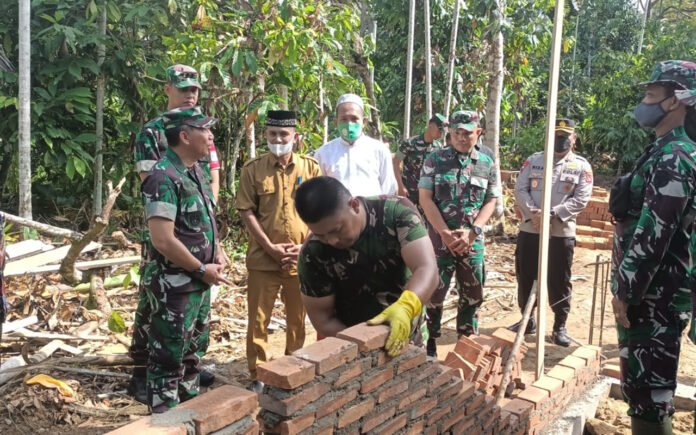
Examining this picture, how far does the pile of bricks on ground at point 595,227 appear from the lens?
9.36 metres

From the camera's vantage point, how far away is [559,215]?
4914 millimetres

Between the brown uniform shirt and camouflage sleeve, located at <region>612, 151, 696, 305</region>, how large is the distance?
6.93 feet

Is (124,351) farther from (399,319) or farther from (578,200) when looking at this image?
(578,200)

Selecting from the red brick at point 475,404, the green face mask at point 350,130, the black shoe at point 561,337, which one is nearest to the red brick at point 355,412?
the red brick at point 475,404

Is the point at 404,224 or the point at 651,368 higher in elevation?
the point at 404,224

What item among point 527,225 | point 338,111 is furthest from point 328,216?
point 527,225

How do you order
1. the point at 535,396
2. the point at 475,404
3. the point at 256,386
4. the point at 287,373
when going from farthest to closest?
the point at 256,386 < the point at 535,396 < the point at 475,404 < the point at 287,373

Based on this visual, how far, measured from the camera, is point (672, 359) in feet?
9.05

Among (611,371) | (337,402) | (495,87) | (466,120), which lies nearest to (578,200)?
(466,120)

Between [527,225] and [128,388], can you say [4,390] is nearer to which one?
[128,388]

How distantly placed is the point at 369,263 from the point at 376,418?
2.24ft

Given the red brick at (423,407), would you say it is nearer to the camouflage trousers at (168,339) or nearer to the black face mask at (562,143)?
the camouflage trousers at (168,339)

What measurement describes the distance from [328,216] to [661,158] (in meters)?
1.59

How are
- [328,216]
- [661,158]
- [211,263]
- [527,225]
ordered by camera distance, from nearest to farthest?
[328,216] → [661,158] → [211,263] → [527,225]
